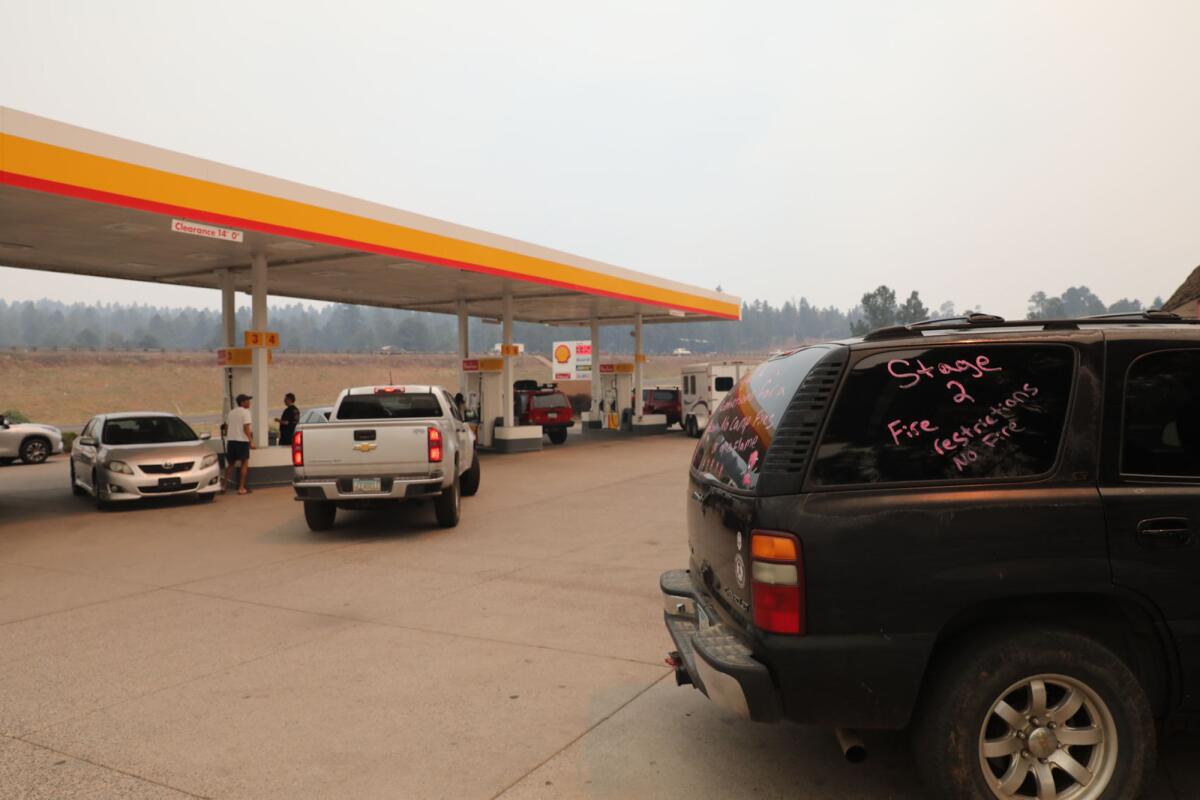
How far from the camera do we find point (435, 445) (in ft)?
33.2

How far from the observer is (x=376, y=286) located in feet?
75.5

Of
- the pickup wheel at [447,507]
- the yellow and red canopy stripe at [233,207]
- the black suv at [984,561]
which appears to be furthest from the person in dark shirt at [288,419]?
the black suv at [984,561]

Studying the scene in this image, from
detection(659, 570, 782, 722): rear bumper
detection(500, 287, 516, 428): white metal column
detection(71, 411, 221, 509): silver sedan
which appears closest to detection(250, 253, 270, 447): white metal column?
detection(71, 411, 221, 509): silver sedan

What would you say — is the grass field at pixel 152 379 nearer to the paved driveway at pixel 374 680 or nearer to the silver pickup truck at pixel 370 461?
the silver pickup truck at pixel 370 461

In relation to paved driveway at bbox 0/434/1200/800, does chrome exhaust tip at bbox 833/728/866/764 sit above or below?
above

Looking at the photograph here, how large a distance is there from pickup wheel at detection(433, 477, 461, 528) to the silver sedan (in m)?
4.94

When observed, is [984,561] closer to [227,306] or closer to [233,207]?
[233,207]

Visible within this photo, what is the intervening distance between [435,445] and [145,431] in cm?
696

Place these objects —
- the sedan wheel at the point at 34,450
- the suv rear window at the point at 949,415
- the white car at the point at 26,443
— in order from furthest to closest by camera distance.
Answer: the sedan wheel at the point at 34,450 → the white car at the point at 26,443 → the suv rear window at the point at 949,415

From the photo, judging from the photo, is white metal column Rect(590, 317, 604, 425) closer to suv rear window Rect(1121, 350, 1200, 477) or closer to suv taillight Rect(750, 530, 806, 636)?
suv rear window Rect(1121, 350, 1200, 477)

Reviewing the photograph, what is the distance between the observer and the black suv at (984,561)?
316 centimetres

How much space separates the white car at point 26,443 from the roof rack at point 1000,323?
963 inches

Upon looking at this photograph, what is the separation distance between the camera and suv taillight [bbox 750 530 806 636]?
3189 millimetres

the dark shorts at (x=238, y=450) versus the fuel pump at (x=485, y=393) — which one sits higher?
the fuel pump at (x=485, y=393)
